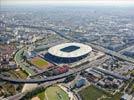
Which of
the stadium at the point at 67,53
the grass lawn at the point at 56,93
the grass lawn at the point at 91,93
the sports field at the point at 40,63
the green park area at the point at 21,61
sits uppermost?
the stadium at the point at 67,53

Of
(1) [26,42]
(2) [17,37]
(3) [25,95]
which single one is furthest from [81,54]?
(2) [17,37]

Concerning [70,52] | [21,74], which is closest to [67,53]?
[70,52]

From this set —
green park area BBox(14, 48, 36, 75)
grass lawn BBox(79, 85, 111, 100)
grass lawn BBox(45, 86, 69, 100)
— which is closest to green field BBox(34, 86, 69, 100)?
grass lawn BBox(45, 86, 69, 100)

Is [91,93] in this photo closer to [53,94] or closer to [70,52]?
[53,94]

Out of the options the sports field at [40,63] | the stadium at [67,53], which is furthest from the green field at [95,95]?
the sports field at [40,63]

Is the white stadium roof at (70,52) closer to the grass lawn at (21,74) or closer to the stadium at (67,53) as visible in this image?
the stadium at (67,53)

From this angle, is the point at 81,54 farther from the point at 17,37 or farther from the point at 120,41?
the point at 17,37
